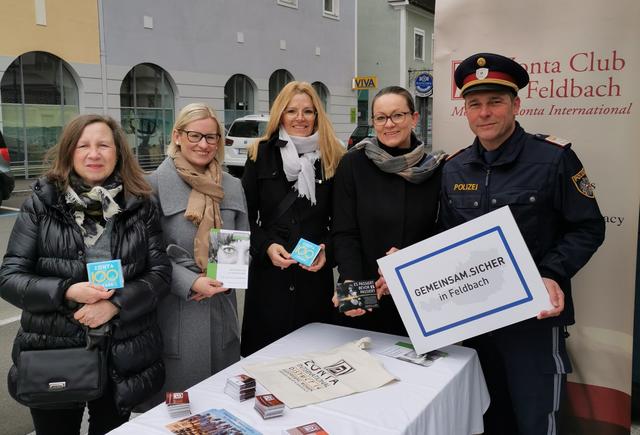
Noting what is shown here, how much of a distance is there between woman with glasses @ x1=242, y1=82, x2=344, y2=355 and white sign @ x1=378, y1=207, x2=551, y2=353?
2.64ft

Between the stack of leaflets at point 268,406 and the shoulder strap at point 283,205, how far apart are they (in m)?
1.35

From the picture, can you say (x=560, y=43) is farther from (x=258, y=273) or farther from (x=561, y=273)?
(x=258, y=273)

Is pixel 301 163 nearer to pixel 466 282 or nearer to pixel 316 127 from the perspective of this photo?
pixel 316 127

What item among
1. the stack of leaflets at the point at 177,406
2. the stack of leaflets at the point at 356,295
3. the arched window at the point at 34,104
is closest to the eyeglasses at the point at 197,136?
the stack of leaflets at the point at 356,295

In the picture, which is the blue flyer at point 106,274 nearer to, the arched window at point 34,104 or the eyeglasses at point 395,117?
the eyeglasses at point 395,117

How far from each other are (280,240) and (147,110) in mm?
16225

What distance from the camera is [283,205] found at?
3178mm

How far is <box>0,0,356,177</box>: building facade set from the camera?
15.2 metres

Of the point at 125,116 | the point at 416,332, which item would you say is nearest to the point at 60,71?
the point at 125,116

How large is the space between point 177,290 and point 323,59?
22.6m

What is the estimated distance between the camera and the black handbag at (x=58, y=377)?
2.30 metres

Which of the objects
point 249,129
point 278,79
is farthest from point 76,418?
point 278,79

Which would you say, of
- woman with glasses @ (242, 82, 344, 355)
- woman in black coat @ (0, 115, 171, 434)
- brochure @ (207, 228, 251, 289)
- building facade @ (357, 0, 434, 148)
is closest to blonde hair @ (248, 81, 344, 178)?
woman with glasses @ (242, 82, 344, 355)

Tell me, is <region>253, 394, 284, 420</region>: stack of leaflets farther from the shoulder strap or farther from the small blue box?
the shoulder strap
